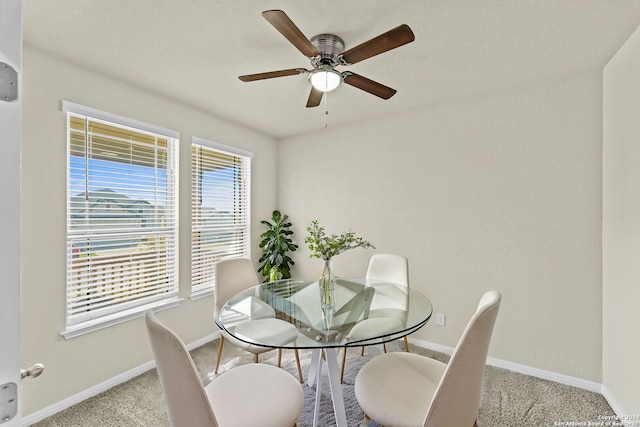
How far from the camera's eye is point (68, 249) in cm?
218

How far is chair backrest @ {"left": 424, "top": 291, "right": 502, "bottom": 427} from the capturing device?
120 centimetres

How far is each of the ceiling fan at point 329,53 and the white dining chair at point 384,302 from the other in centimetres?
149

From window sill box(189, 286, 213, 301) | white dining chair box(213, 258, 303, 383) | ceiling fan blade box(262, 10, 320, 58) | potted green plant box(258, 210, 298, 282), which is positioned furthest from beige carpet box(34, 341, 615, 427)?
ceiling fan blade box(262, 10, 320, 58)

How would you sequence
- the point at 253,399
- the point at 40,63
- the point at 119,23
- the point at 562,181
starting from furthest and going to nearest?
the point at 562,181, the point at 40,63, the point at 119,23, the point at 253,399

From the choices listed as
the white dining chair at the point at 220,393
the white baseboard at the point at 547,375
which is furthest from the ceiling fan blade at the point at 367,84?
the white baseboard at the point at 547,375

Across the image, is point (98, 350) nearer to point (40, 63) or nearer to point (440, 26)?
point (40, 63)

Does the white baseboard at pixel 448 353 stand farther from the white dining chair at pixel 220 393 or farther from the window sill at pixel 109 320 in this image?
the white dining chair at pixel 220 393

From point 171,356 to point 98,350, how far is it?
1761 mm

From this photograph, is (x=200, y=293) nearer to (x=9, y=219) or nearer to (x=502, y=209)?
(x=9, y=219)

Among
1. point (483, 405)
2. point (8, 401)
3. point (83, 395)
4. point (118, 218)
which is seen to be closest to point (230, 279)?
point (118, 218)

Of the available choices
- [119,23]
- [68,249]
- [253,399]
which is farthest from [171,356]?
[119,23]

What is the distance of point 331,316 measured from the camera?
185cm

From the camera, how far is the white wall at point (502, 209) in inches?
93.1

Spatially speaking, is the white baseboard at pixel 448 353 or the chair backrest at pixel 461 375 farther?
the white baseboard at pixel 448 353
